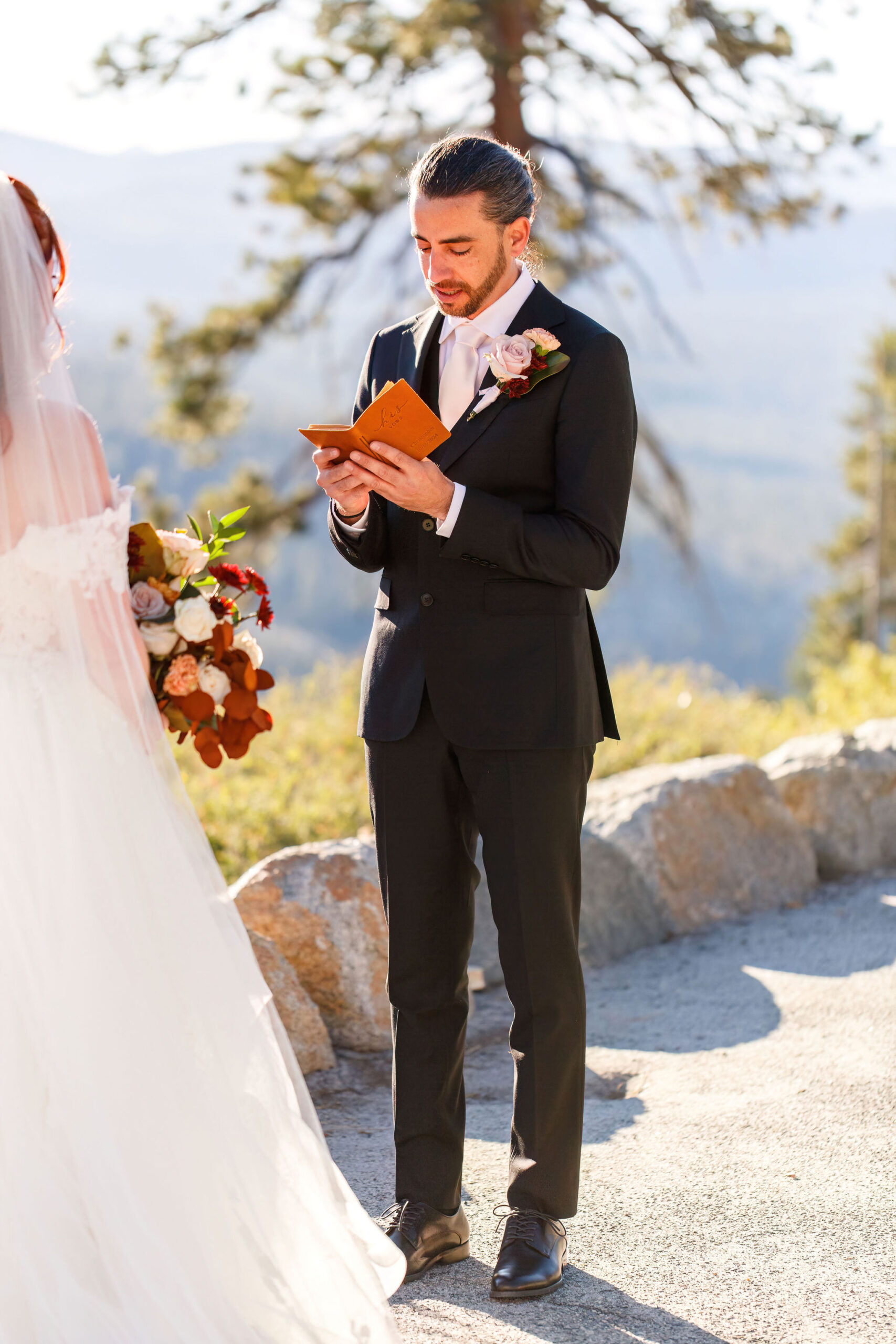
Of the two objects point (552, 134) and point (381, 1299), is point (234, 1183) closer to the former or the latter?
point (381, 1299)

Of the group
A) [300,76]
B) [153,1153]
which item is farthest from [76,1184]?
[300,76]

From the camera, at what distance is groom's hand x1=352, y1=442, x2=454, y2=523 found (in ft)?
8.00

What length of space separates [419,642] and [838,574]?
34.5 meters

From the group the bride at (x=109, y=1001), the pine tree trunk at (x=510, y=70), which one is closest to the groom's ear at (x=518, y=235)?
the bride at (x=109, y=1001)

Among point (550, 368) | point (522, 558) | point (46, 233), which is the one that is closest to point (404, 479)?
point (522, 558)

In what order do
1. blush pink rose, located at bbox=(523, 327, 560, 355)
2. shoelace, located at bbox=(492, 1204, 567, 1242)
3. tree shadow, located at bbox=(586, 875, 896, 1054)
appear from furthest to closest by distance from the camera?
tree shadow, located at bbox=(586, 875, 896, 1054)
shoelace, located at bbox=(492, 1204, 567, 1242)
blush pink rose, located at bbox=(523, 327, 560, 355)

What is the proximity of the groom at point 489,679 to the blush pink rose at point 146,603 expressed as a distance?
0.40m

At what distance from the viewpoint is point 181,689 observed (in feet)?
7.77

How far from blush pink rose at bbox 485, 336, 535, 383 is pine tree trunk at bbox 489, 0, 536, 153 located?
6.89m

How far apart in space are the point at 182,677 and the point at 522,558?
70cm

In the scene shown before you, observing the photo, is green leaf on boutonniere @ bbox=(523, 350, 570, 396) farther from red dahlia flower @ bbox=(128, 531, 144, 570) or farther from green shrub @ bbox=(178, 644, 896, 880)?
green shrub @ bbox=(178, 644, 896, 880)

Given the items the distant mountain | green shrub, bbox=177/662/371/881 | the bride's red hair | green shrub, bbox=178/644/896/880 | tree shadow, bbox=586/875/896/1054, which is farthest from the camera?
the distant mountain

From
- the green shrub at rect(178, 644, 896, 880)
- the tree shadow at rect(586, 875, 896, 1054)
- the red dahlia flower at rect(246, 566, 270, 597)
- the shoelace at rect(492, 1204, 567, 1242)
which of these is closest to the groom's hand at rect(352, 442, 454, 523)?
the red dahlia flower at rect(246, 566, 270, 597)

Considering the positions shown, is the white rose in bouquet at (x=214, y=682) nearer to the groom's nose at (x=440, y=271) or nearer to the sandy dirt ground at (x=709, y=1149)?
the groom's nose at (x=440, y=271)
